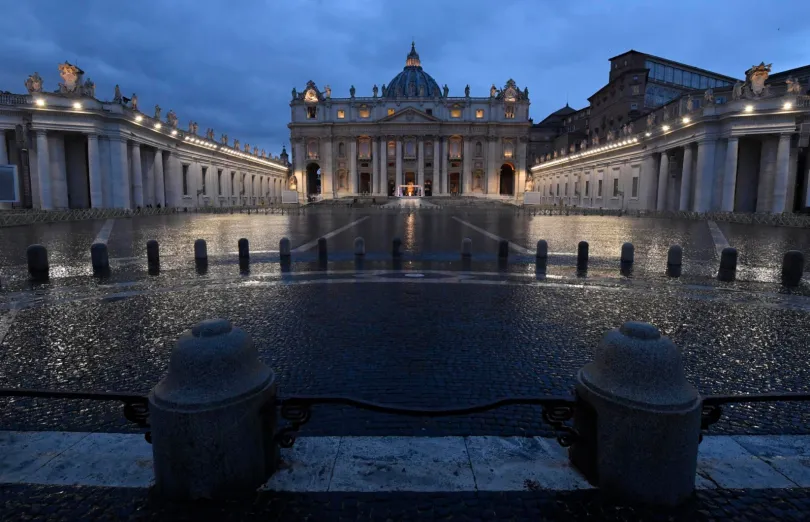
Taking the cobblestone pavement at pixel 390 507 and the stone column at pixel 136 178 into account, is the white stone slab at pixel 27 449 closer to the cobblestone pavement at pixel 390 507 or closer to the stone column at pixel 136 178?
the cobblestone pavement at pixel 390 507

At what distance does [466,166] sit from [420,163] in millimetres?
8129

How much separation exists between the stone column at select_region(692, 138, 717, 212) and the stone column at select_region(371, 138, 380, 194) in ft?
190

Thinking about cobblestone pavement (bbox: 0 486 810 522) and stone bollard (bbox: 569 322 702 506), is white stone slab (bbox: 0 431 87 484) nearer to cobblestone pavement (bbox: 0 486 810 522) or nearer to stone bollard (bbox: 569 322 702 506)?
cobblestone pavement (bbox: 0 486 810 522)

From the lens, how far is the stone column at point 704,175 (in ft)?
112

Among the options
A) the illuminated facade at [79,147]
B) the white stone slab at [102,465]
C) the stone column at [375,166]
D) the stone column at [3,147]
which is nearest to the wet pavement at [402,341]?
the white stone slab at [102,465]

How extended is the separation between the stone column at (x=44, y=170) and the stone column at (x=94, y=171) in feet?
8.47

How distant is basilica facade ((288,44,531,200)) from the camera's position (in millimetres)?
85250

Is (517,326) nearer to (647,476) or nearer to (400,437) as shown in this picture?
(400,437)

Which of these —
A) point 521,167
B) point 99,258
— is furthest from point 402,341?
point 521,167

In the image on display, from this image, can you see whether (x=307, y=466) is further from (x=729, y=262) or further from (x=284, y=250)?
(x=729, y=262)

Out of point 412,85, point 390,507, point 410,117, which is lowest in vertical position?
point 390,507

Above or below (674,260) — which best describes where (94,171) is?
above

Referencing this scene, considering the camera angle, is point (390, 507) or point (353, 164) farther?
point (353, 164)

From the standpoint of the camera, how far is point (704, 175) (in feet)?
113
